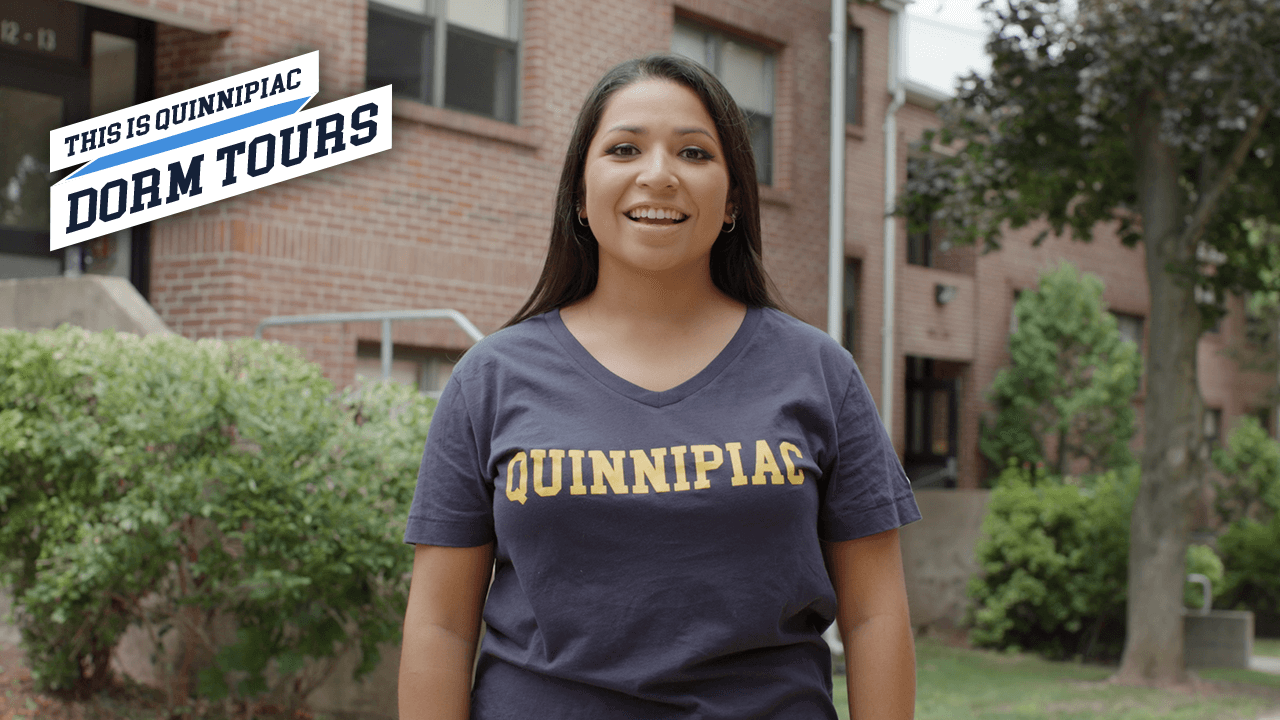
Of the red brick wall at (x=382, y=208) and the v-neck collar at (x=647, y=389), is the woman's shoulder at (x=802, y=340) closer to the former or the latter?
the v-neck collar at (x=647, y=389)

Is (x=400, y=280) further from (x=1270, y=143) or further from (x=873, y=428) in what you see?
(x=873, y=428)

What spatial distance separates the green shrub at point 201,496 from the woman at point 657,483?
11.5 feet

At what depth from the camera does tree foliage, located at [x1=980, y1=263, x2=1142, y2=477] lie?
17625 mm

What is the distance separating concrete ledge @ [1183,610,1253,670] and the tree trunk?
132cm

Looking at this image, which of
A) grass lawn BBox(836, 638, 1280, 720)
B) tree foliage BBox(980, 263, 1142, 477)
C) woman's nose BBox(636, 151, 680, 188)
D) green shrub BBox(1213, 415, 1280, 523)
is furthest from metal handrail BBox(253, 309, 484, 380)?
green shrub BBox(1213, 415, 1280, 523)

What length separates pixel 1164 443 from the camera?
10281 millimetres

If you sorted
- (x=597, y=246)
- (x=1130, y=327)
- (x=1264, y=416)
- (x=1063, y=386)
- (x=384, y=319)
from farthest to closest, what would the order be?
(x=1264, y=416)
(x=1130, y=327)
(x=1063, y=386)
(x=384, y=319)
(x=597, y=246)

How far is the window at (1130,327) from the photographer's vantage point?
20.8 m

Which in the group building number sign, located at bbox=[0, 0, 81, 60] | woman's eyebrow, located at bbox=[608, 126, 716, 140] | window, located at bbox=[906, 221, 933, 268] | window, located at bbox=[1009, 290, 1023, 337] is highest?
building number sign, located at bbox=[0, 0, 81, 60]

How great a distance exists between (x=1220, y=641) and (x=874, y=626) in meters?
10.9

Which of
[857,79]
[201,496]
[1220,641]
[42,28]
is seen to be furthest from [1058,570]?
[42,28]

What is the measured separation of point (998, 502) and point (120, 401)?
921 centimetres

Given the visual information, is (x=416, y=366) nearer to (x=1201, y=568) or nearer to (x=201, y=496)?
(x=201, y=496)

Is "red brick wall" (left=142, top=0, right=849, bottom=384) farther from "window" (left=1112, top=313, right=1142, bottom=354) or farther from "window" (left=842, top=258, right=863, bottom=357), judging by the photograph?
"window" (left=1112, top=313, right=1142, bottom=354)
